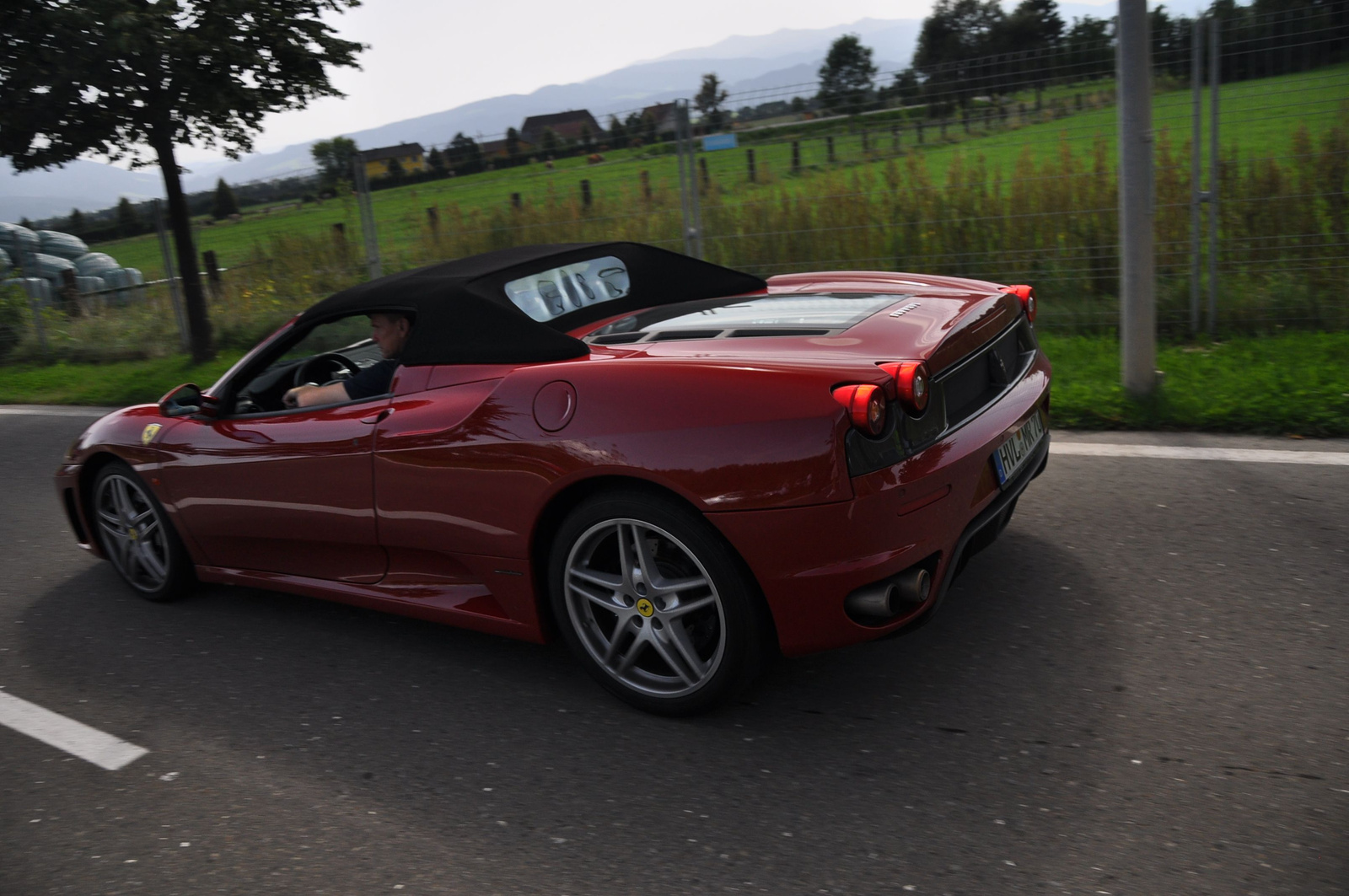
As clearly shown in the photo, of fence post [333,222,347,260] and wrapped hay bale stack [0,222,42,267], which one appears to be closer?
fence post [333,222,347,260]

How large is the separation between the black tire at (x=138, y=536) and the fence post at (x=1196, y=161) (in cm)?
654

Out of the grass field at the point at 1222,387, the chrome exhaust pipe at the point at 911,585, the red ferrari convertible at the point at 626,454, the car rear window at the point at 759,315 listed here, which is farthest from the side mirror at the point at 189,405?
the grass field at the point at 1222,387

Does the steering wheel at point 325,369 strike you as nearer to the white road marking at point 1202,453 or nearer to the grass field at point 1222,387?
the white road marking at point 1202,453

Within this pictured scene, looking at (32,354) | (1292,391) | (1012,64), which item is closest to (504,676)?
(1292,391)

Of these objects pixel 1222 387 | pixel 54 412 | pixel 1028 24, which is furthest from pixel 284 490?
pixel 1028 24

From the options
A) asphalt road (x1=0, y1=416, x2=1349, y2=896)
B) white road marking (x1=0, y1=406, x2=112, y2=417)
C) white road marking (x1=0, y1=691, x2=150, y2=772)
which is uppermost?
white road marking (x1=0, y1=406, x2=112, y2=417)

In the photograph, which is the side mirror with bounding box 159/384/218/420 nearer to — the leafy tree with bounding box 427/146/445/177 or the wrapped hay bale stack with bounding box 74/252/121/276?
the leafy tree with bounding box 427/146/445/177

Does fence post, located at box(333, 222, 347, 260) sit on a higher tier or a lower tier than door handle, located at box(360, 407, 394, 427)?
higher

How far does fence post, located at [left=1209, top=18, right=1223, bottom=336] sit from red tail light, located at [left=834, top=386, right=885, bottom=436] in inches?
224

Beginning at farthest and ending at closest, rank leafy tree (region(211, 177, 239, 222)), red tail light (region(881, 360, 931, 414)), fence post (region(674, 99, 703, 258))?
leafy tree (region(211, 177, 239, 222)) < fence post (region(674, 99, 703, 258)) < red tail light (region(881, 360, 931, 414))

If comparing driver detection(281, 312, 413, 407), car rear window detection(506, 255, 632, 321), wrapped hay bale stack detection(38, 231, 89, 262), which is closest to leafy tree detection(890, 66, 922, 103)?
car rear window detection(506, 255, 632, 321)

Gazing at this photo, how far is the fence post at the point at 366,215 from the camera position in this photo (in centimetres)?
1155

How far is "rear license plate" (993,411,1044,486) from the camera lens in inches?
134

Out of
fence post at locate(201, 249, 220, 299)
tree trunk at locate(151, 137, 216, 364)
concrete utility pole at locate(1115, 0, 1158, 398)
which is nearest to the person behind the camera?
concrete utility pole at locate(1115, 0, 1158, 398)
